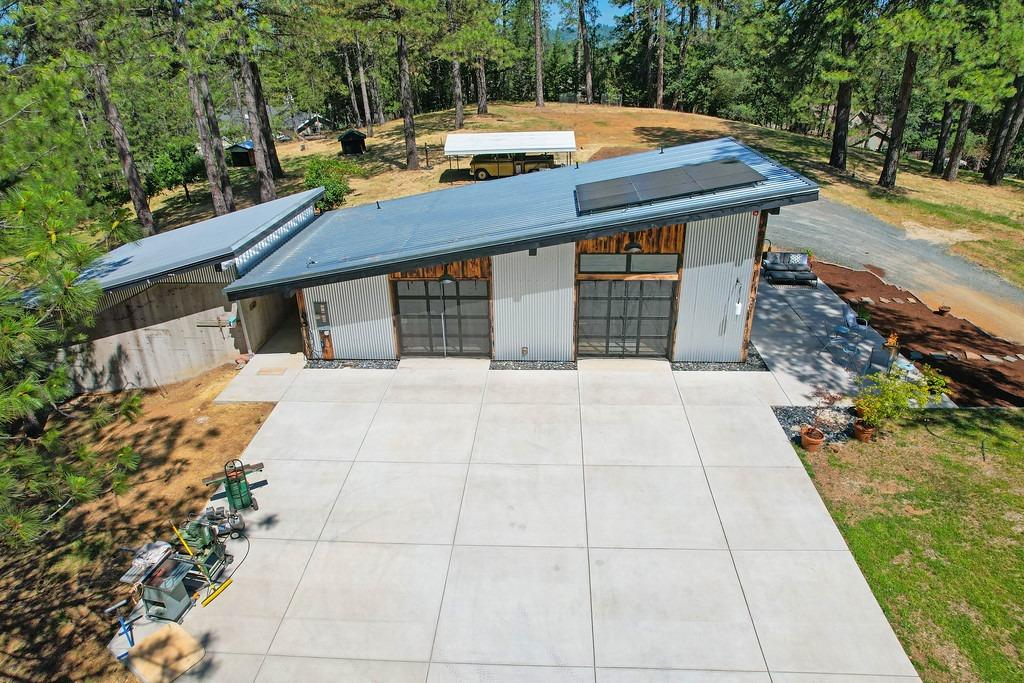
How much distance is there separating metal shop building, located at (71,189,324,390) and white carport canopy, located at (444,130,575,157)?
1733cm

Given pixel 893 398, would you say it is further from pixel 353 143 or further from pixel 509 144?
pixel 353 143

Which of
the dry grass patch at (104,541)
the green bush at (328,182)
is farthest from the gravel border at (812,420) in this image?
the green bush at (328,182)

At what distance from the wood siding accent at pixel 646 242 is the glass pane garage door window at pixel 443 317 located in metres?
2.95

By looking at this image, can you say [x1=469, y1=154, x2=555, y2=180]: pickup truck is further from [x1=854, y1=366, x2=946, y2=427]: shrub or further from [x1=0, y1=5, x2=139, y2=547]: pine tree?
[x1=0, y1=5, x2=139, y2=547]: pine tree

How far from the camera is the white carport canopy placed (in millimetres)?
31547

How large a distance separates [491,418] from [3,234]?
9262 millimetres

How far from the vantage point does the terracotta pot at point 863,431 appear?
12773mm

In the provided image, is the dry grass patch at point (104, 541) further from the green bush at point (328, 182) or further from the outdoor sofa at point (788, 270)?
the outdoor sofa at point (788, 270)

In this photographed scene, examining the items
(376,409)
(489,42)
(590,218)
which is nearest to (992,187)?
(489,42)

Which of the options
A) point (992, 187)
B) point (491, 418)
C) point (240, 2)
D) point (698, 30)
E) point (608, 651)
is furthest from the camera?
point (698, 30)

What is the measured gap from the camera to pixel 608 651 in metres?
8.50

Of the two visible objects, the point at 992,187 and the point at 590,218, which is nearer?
the point at 590,218

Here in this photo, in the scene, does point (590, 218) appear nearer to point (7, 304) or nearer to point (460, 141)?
point (7, 304)

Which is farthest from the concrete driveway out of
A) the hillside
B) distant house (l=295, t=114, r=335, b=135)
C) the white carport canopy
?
distant house (l=295, t=114, r=335, b=135)
